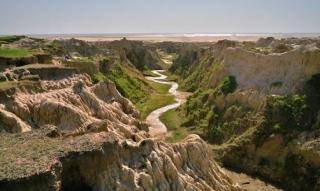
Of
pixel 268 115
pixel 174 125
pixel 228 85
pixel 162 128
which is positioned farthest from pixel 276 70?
pixel 162 128

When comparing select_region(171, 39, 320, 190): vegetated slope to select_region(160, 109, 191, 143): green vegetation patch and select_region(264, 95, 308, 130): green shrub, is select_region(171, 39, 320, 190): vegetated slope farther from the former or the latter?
select_region(160, 109, 191, 143): green vegetation patch

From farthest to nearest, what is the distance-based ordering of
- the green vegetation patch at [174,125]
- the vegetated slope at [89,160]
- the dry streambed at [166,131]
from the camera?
the green vegetation patch at [174,125], the dry streambed at [166,131], the vegetated slope at [89,160]

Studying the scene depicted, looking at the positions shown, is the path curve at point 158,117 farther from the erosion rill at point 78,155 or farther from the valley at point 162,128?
the erosion rill at point 78,155

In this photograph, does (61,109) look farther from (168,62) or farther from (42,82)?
(168,62)

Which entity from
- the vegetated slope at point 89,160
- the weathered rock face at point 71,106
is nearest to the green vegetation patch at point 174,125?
the weathered rock face at point 71,106

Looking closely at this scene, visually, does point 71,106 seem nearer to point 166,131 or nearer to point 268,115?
point 268,115

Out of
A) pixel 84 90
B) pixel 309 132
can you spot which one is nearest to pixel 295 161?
pixel 309 132
